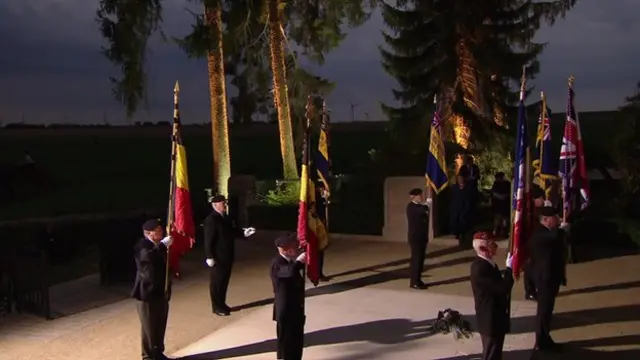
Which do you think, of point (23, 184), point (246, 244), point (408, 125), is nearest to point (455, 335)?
point (246, 244)

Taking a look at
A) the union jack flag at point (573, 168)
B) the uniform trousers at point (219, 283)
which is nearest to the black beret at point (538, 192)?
the union jack flag at point (573, 168)

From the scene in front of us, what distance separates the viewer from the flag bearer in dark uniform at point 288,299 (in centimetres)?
776

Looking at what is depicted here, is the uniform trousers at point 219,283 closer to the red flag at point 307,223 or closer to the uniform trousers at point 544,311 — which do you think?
the red flag at point 307,223

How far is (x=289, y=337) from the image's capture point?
782 cm

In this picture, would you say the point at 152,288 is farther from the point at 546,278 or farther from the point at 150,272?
the point at 546,278

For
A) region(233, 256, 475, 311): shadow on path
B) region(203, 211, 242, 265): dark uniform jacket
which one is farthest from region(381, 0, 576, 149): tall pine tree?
region(203, 211, 242, 265): dark uniform jacket

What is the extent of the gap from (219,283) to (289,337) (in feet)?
9.78

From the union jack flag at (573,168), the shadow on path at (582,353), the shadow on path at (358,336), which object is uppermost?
the union jack flag at (573,168)

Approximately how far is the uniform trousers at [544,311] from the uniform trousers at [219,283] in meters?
4.52

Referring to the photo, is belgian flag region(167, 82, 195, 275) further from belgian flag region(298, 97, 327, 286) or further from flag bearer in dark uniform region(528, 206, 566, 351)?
flag bearer in dark uniform region(528, 206, 566, 351)

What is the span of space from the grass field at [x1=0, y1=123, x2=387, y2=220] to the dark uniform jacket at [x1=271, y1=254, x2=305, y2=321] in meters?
18.5

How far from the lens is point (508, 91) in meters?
24.0

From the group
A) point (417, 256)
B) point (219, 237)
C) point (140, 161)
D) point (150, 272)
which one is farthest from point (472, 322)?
point (140, 161)

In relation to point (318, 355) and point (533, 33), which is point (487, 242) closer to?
point (318, 355)
